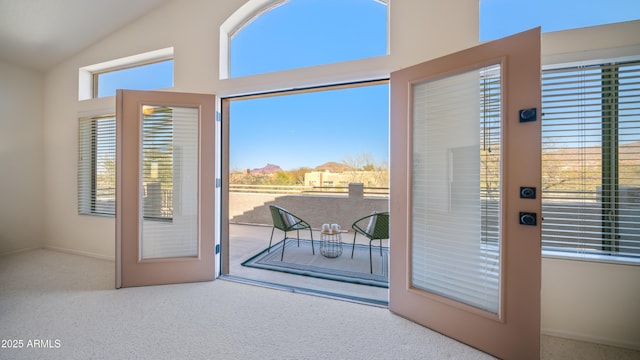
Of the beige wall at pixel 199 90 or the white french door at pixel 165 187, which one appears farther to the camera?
the white french door at pixel 165 187

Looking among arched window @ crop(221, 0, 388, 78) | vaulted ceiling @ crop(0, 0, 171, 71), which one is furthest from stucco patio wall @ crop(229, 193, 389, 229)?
vaulted ceiling @ crop(0, 0, 171, 71)

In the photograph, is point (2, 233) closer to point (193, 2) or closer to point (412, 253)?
point (193, 2)

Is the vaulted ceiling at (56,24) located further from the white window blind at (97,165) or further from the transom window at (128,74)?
the white window blind at (97,165)

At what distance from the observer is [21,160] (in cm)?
330

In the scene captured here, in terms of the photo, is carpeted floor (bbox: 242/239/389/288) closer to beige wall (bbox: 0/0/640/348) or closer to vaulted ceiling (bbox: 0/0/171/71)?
beige wall (bbox: 0/0/640/348)

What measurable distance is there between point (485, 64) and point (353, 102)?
16.3ft

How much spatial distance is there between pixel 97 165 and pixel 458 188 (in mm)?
4279

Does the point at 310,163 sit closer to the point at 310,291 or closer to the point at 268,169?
the point at 268,169

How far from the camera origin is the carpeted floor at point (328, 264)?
279 centimetres

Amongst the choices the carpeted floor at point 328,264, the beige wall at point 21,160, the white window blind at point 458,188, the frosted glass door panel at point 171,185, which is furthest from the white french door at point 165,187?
the beige wall at point 21,160

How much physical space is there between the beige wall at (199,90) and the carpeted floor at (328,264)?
1511 millimetres

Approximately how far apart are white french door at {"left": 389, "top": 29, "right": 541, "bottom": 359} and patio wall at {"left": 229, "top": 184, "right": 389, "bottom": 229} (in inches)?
138

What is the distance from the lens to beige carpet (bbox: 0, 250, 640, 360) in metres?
1.53

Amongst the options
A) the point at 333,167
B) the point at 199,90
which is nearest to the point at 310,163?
the point at 333,167
